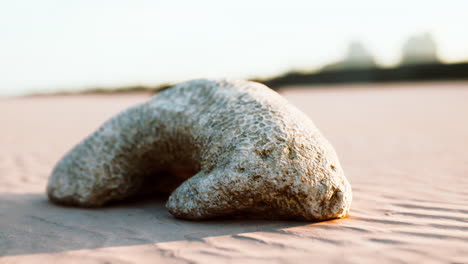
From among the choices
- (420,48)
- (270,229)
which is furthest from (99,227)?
(420,48)

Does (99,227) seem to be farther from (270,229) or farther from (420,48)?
(420,48)

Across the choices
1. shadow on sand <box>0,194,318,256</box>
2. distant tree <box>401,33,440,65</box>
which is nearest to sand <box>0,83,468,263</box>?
shadow on sand <box>0,194,318,256</box>

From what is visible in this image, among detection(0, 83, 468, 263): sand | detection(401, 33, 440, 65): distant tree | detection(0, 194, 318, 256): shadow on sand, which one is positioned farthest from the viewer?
detection(401, 33, 440, 65): distant tree

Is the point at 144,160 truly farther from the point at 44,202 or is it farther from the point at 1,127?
the point at 1,127

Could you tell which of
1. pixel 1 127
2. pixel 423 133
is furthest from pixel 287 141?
pixel 1 127

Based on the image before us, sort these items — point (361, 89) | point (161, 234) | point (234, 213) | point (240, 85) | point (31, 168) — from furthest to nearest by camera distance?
point (361, 89) → point (31, 168) → point (240, 85) → point (234, 213) → point (161, 234)

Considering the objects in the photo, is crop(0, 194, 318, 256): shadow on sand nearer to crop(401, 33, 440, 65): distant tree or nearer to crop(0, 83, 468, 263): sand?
crop(0, 83, 468, 263): sand

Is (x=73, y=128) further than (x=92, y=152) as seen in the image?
Yes

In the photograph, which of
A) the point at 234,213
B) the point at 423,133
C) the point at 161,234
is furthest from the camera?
the point at 423,133

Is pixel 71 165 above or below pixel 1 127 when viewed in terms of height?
above

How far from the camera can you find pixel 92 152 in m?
3.73

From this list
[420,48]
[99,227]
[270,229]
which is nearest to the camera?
[270,229]

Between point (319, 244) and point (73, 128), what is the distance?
416 inches

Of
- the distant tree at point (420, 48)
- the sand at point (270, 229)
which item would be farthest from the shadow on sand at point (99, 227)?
the distant tree at point (420, 48)
